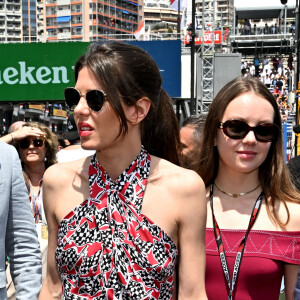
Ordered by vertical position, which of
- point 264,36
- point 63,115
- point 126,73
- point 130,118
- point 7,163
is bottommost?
point 63,115

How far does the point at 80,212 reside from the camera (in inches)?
69.7

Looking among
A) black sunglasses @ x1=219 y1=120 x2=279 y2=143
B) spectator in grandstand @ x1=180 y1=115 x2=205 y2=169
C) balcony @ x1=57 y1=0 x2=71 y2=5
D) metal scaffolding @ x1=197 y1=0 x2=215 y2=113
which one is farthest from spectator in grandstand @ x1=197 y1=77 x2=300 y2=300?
balcony @ x1=57 y1=0 x2=71 y2=5

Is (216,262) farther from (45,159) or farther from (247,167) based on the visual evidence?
(45,159)

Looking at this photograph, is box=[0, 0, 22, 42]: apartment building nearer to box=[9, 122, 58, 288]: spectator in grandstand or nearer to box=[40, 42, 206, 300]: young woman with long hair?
box=[9, 122, 58, 288]: spectator in grandstand

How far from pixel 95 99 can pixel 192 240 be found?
54cm

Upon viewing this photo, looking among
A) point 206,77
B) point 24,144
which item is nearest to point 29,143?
point 24,144

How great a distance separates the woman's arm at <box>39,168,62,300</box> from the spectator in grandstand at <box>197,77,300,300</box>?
1.92ft

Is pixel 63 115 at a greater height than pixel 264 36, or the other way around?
pixel 264 36

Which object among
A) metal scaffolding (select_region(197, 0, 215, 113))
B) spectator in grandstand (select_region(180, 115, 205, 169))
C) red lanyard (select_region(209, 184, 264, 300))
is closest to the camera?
red lanyard (select_region(209, 184, 264, 300))

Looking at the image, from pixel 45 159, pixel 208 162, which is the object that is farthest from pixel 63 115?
pixel 208 162

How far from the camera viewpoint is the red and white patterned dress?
168 centimetres

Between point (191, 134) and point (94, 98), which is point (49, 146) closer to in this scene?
point (191, 134)

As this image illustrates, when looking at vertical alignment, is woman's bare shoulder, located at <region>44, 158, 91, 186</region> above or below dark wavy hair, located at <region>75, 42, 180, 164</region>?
below

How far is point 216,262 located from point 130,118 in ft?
2.28
